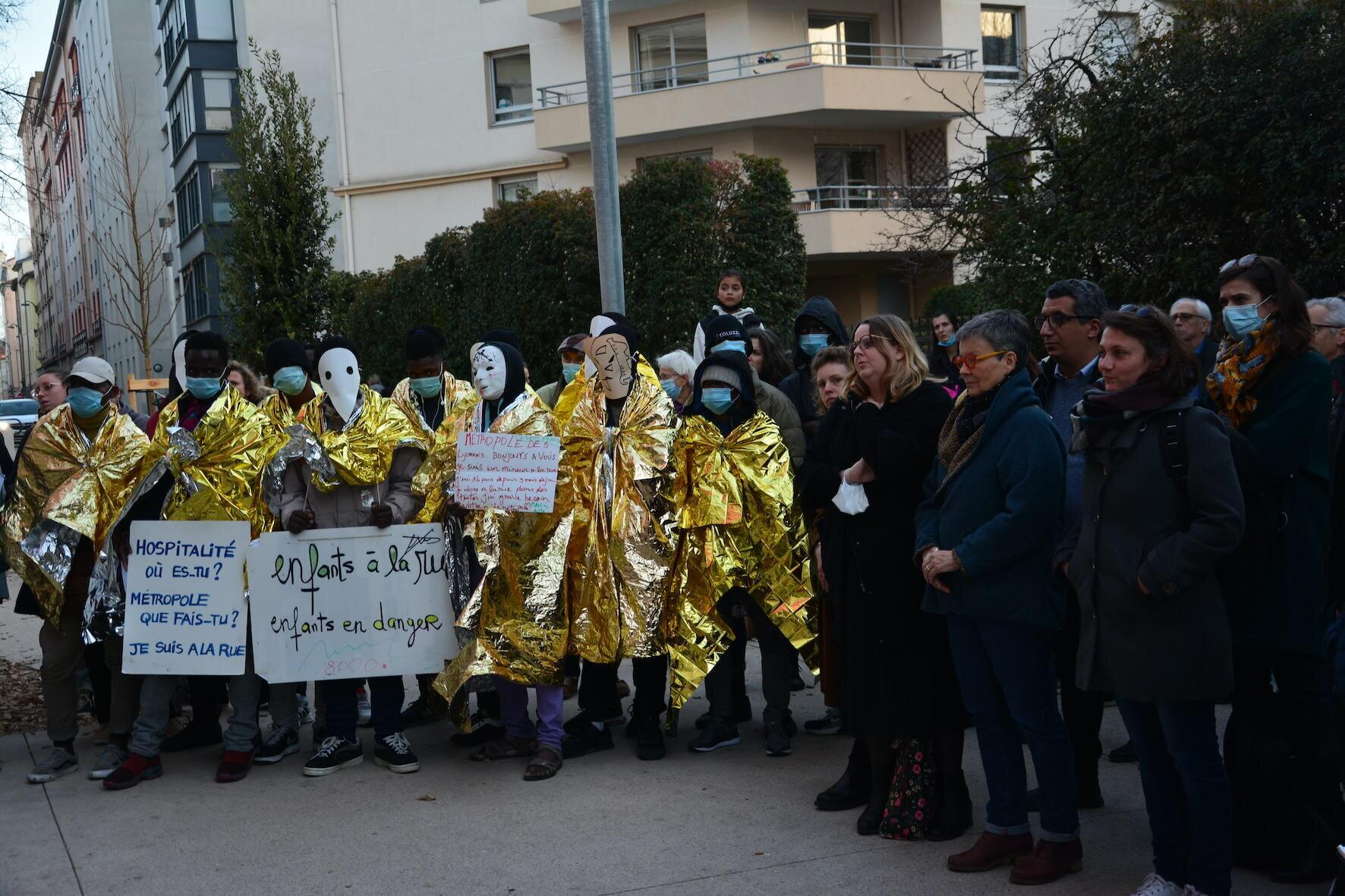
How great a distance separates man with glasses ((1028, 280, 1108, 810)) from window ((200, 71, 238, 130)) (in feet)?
103

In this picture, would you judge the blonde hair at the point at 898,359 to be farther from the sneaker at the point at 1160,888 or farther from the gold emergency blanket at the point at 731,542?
the sneaker at the point at 1160,888

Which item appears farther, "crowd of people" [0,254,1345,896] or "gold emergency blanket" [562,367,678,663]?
"gold emergency blanket" [562,367,678,663]

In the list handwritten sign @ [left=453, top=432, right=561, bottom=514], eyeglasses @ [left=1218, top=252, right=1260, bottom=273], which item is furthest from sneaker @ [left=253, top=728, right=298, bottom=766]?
eyeglasses @ [left=1218, top=252, right=1260, bottom=273]

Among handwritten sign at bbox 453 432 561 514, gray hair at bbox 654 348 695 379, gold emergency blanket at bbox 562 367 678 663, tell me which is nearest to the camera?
handwritten sign at bbox 453 432 561 514

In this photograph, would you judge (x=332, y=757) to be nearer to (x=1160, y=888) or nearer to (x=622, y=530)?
(x=622, y=530)


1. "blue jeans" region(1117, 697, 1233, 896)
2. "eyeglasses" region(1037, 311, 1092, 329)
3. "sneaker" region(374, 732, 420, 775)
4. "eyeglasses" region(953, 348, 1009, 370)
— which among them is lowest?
"sneaker" region(374, 732, 420, 775)

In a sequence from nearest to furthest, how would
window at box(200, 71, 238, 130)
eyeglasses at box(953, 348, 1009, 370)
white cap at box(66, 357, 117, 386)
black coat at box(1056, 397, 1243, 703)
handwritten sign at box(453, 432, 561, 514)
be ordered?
black coat at box(1056, 397, 1243, 703)
eyeglasses at box(953, 348, 1009, 370)
handwritten sign at box(453, 432, 561, 514)
white cap at box(66, 357, 117, 386)
window at box(200, 71, 238, 130)

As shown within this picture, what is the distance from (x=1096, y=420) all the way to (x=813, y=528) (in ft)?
7.05

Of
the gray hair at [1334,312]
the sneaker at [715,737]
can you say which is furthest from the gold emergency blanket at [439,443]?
Answer: the gray hair at [1334,312]

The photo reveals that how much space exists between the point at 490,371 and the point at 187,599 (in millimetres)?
1869

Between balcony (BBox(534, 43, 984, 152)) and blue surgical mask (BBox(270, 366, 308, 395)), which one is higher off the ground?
balcony (BBox(534, 43, 984, 152))

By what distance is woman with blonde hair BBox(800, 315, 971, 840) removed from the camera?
4.86m

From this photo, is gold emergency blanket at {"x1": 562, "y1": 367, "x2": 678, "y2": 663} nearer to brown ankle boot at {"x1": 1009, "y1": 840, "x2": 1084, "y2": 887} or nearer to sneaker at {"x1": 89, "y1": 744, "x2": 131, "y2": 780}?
brown ankle boot at {"x1": 1009, "y1": 840, "x2": 1084, "y2": 887}

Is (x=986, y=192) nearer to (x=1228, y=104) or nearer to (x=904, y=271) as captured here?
(x=1228, y=104)
